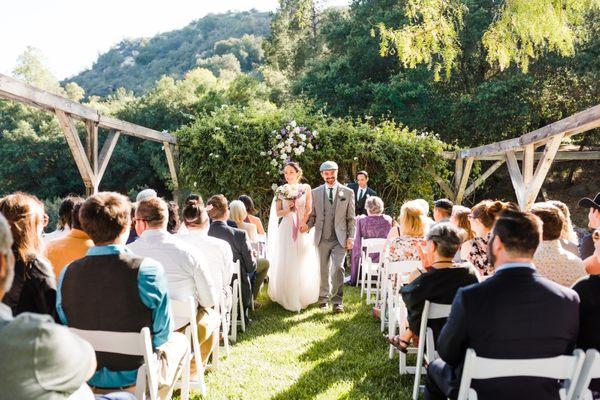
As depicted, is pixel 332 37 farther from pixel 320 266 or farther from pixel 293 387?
pixel 293 387

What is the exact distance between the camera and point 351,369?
4.40 meters

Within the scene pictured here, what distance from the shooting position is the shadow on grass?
154 inches

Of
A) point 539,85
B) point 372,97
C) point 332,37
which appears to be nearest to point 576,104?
point 539,85

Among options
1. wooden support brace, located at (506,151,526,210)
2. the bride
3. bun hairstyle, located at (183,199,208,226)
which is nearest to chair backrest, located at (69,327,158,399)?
bun hairstyle, located at (183,199,208,226)

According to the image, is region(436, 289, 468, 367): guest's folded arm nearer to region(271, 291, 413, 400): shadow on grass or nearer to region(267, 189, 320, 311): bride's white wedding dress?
region(271, 291, 413, 400): shadow on grass

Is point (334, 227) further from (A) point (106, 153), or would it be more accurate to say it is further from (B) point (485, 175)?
(B) point (485, 175)

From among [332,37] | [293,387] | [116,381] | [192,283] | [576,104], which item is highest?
[332,37]

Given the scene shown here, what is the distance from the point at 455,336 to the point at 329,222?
405 centimetres

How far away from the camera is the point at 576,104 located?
1596cm

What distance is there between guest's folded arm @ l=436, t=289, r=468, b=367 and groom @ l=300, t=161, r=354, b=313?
12.6ft

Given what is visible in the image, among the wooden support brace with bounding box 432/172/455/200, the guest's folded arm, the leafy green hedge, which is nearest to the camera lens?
the guest's folded arm

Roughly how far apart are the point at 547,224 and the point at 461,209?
1.52 metres

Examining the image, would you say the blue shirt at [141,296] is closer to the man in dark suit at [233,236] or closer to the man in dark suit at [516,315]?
the man in dark suit at [516,315]

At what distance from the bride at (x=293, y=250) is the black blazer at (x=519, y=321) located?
4153mm
